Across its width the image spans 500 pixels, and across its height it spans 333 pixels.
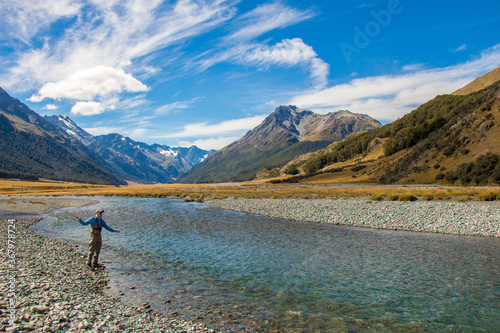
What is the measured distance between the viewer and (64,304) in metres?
10.7

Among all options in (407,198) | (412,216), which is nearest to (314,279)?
(412,216)

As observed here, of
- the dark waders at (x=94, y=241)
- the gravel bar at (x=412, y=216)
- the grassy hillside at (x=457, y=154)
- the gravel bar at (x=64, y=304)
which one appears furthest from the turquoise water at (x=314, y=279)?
the grassy hillside at (x=457, y=154)

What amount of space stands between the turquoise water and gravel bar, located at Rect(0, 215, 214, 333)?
952 millimetres

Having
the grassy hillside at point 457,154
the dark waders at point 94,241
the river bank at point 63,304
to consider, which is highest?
the grassy hillside at point 457,154

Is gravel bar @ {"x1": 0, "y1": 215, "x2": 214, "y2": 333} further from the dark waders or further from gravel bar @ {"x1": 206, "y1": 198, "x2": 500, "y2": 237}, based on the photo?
gravel bar @ {"x1": 206, "y1": 198, "x2": 500, "y2": 237}

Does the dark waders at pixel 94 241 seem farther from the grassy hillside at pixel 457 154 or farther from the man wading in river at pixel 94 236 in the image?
the grassy hillside at pixel 457 154

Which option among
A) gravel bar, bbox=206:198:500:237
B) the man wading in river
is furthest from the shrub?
the man wading in river

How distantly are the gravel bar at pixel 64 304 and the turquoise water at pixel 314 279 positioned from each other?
952 mm

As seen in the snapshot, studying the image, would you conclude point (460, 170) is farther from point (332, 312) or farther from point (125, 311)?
point (125, 311)

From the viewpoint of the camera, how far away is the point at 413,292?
13711 mm

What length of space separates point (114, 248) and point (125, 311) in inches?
545

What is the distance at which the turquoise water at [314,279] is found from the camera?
1112cm

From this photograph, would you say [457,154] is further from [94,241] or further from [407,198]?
[94,241]

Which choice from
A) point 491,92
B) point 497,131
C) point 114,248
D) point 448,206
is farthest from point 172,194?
point 491,92
